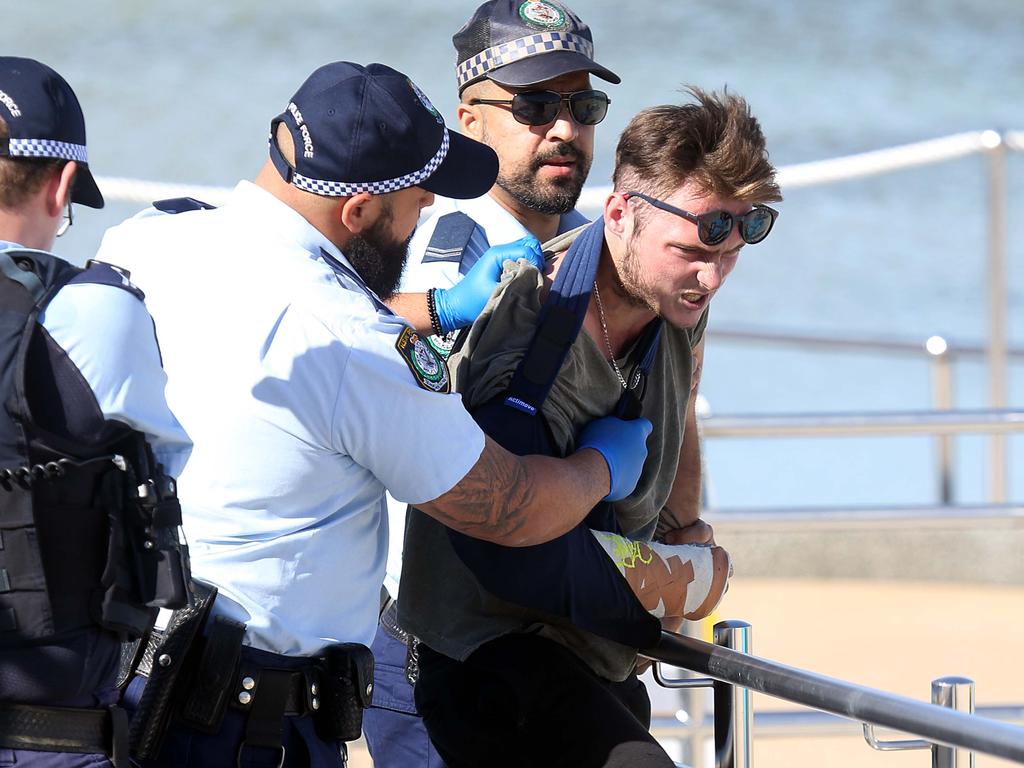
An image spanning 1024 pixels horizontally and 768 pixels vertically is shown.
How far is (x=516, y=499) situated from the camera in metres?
2.22

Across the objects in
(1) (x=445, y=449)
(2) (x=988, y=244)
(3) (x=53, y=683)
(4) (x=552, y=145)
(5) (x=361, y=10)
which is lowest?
(3) (x=53, y=683)

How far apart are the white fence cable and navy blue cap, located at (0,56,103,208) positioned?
3291mm

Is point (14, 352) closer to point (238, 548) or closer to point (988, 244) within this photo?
point (238, 548)

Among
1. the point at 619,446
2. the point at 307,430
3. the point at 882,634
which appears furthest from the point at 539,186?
the point at 882,634

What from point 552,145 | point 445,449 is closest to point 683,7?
point 552,145

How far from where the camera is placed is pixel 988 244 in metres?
5.97

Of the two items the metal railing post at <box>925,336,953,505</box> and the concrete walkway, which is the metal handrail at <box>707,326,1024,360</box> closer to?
the metal railing post at <box>925,336,953,505</box>

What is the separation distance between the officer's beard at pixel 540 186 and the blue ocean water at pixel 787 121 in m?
4.95

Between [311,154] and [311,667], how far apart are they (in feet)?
2.41

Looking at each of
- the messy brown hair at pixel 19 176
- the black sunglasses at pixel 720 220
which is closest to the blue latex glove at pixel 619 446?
the black sunglasses at pixel 720 220

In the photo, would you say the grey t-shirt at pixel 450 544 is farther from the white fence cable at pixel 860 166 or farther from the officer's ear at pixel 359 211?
the white fence cable at pixel 860 166

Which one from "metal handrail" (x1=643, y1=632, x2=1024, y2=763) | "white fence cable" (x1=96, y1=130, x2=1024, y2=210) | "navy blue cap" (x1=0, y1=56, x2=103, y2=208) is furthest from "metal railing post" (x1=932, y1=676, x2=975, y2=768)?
"white fence cable" (x1=96, y1=130, x2=1024, y2=210)

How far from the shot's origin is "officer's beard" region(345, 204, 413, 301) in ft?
7.48

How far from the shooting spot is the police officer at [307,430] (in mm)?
2084
